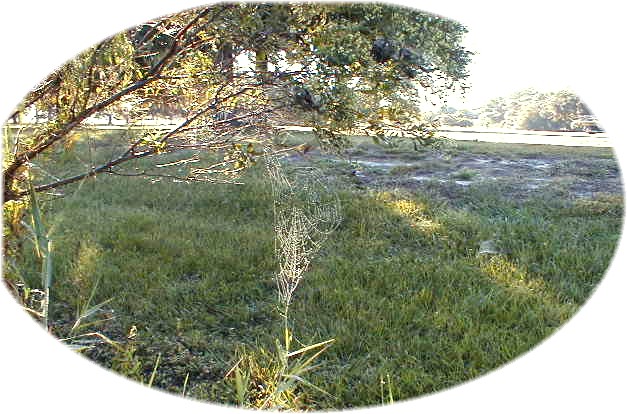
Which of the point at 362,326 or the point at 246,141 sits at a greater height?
the point at 246,141

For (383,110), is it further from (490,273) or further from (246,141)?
(490,273)

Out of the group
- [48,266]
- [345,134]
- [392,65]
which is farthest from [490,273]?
[48,266]

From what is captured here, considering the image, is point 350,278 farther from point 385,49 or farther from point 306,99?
point 385,49

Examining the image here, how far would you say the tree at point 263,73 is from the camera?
8.34 ft

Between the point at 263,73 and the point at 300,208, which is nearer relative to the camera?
the point at 263,73

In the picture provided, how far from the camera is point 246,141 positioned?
313cm


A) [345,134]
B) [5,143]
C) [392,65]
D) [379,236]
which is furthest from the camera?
[379,236]

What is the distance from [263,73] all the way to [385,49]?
659 millimetres

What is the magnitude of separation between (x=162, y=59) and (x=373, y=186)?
4500 mm

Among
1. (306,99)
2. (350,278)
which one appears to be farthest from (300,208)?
(306,99)

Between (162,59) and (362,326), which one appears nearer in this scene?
(162,59)

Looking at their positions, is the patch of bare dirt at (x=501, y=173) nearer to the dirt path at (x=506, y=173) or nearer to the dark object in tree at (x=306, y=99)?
the dirt path at (x=506, y=173)

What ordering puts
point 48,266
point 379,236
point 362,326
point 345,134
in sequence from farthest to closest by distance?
1. point 379,236
2. point 362,326
3. point 345,134
4. point 48,266

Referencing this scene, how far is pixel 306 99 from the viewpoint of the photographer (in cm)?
269
